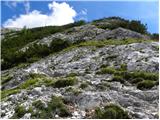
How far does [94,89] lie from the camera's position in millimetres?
27297

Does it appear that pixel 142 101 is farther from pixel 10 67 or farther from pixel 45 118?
pixel 10 67

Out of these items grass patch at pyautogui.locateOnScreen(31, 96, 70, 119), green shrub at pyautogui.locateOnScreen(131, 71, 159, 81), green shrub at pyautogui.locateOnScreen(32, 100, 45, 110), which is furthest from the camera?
green shrub at pyautogui.locateOnScreen(131, 71, 159, 81)

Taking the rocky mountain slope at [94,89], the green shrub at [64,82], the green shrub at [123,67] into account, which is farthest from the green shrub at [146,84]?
the green shrub at [123,67]

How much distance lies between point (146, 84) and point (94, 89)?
384cm

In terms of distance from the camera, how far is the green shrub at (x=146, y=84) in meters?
28.0

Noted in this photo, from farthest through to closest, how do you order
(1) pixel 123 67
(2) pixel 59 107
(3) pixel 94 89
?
1. (1) pixel 123 67
2. (3) pixel 94 89
3. (2) pixel 59 107

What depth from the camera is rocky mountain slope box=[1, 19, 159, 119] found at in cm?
2306

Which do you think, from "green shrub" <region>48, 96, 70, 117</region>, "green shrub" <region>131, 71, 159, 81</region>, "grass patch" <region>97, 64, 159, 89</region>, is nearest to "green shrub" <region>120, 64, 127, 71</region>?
"grass patch" <region>97, 64, 159, 89</region>

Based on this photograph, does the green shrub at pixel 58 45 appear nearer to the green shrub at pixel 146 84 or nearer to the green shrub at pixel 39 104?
the green shrub at pixel 146 84

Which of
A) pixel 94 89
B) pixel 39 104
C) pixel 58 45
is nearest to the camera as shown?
pixel 39 104

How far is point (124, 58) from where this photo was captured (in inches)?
1503

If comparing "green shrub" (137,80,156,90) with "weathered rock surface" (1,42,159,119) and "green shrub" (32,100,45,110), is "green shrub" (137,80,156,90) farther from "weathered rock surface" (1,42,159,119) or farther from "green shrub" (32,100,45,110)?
"green shrub" (32,100,45,110)

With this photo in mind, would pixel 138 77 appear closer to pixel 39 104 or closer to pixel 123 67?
pixel 123 67

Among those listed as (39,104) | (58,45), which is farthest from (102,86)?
(58,45)
